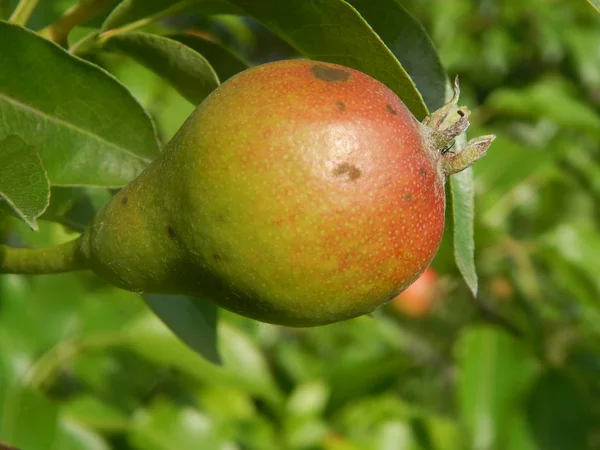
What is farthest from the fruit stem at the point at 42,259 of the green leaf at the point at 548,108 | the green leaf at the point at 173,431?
the green leaf at the point at 548,108

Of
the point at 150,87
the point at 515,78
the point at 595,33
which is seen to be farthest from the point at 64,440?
the point at 515,78

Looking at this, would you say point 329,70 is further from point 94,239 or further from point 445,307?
point 445,307

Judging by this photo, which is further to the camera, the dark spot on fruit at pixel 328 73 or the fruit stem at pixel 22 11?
the fruit stem at pixel 22 11

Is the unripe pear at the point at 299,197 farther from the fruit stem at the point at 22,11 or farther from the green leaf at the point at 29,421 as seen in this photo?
the green leaf at the point at 29,421

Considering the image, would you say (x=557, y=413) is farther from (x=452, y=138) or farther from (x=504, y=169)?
(x=452, y=138)

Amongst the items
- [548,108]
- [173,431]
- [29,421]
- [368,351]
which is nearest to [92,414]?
[173,431]
